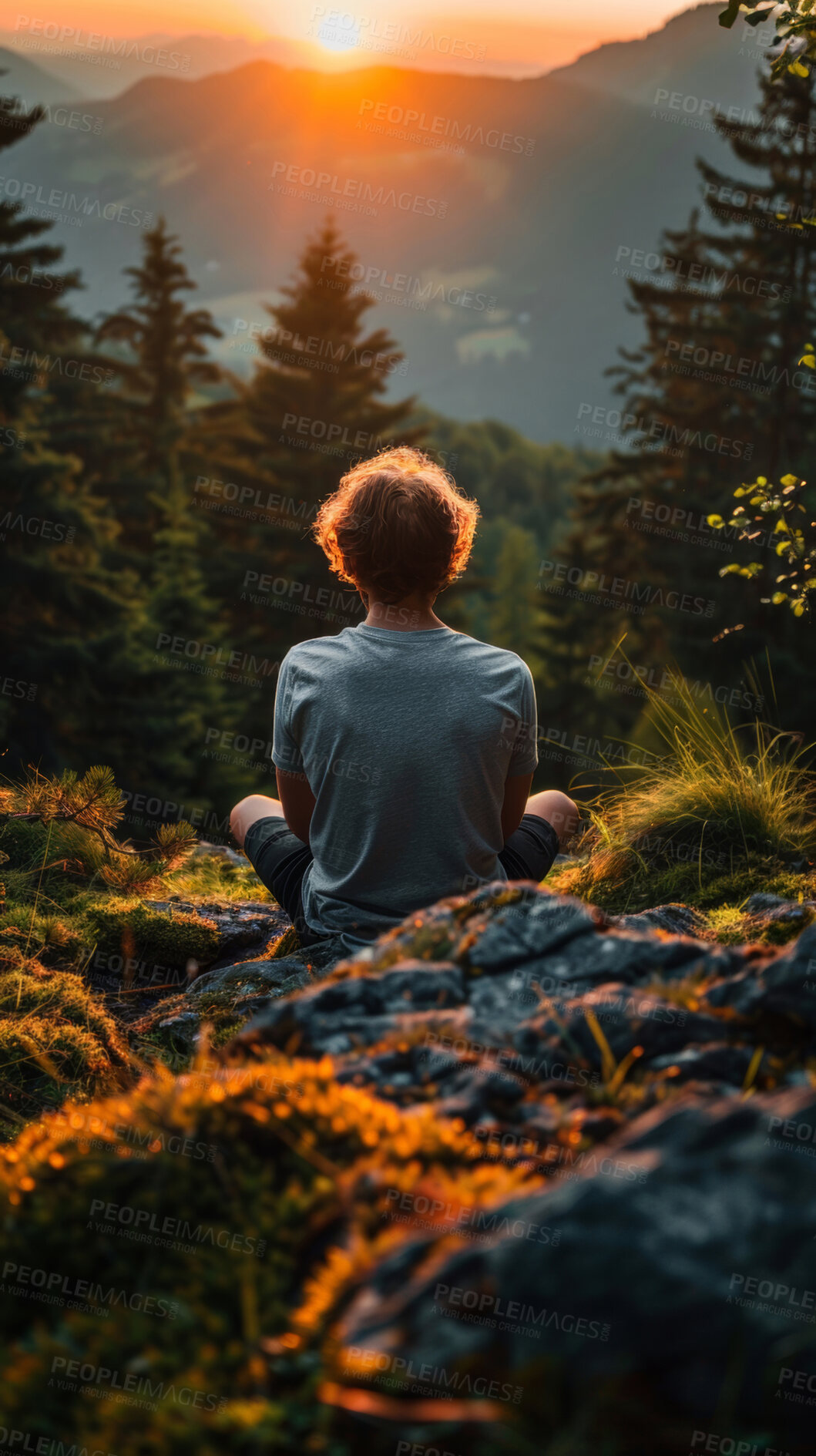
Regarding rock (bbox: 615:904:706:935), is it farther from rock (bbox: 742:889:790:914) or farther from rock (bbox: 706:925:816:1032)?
rock (bbox: 706:925:816:1032)

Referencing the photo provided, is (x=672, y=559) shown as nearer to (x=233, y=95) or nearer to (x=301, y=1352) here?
(x=301, y=1352)

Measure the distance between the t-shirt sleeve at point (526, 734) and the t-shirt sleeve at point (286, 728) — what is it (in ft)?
2.30

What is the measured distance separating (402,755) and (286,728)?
472 millimetres

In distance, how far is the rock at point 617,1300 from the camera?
0.91 metres

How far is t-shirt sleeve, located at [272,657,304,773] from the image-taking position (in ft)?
9.21

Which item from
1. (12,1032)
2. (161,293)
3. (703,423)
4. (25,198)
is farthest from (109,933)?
(161,293)

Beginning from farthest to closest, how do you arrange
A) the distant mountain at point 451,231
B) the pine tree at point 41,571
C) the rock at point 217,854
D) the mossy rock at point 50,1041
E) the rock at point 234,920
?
the distant mountain at point 451,231
the pine tree at point 41,571
the rock at point 217,854
the rock at point 234,920
the mossy rock at point 50,1041

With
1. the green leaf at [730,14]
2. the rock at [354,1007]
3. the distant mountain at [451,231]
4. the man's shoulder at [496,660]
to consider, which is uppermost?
the distant mountain at [451,231]

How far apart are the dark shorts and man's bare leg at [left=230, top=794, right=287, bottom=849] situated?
0.27ft

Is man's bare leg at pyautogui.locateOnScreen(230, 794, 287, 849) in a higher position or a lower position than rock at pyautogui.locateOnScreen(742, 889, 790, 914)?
lower

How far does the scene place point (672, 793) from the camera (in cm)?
500

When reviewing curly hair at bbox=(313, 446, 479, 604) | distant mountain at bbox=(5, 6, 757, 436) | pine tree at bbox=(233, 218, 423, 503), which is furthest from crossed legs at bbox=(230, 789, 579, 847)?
distant mountain at bbox=(5, 6, 757, 436)

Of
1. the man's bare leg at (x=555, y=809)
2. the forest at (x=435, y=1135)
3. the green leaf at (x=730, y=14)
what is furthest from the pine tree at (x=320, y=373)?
the green leaf at (x=730, y=14)

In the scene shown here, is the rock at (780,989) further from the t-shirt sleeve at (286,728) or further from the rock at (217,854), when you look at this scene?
the rock at (217,854)
